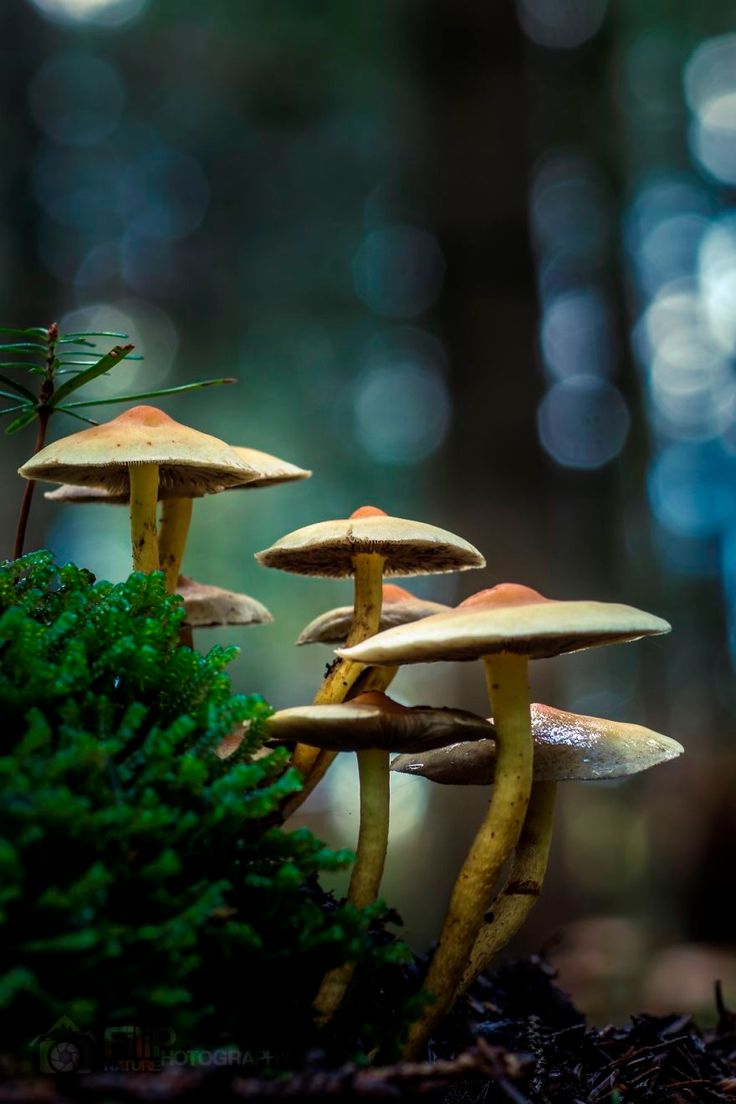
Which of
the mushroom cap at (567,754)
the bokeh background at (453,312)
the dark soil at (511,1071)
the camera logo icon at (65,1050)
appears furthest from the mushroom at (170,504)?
the bokeh background at (453,312)

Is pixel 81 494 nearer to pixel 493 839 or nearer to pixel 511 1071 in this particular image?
pixel 493 839

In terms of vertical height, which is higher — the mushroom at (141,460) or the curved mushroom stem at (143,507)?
the mushroom at (141,460)

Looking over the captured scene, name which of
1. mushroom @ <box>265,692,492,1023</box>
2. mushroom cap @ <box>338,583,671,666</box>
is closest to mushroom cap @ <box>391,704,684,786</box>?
mushroom @ <box>265,692,492,1023</box>

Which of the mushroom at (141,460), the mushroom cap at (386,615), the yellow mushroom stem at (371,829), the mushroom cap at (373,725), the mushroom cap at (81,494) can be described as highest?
the mushroom at (141,460)

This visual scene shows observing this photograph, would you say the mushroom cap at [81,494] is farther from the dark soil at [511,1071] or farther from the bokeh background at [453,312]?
the bokeh background at [453,312]

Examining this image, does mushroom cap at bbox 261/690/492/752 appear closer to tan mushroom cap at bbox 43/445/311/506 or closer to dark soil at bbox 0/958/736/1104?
dark soil at bbox 0/958/736/1104

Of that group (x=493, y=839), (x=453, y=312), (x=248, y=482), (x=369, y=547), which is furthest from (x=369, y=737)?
(x=453, y=312)

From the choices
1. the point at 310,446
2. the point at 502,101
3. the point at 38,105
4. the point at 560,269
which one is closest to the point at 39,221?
the point at 38,105
